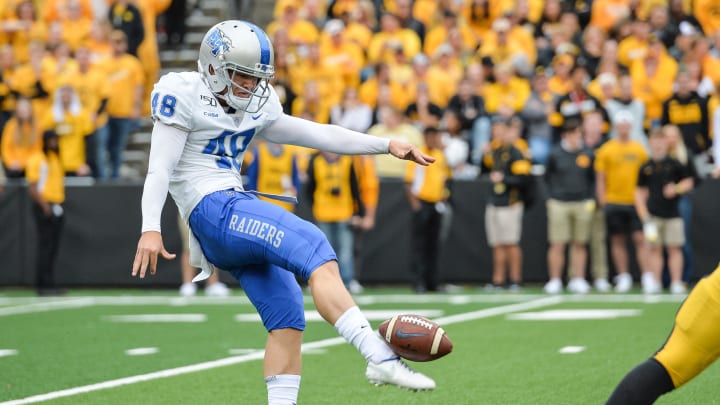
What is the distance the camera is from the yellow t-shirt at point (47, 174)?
14.7 meters

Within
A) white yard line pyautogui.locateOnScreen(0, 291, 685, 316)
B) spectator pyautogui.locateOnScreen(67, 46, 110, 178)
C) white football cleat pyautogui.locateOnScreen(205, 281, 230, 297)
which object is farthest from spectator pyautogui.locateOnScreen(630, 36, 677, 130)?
spectator pyautogui.locateOnScreen(67, 46, 110, 178)

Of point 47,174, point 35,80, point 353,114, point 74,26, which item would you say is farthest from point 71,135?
point 353,114

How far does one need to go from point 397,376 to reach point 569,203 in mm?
10214

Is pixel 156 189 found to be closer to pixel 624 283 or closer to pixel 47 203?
pixel 47 203

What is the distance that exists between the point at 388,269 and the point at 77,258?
12.6 ft

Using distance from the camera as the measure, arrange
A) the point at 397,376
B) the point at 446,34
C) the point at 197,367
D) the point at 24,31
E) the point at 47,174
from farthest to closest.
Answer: the point at 24,31
the point at 446,34
the point at 47,174
the point at 197,367
the point at 397,376

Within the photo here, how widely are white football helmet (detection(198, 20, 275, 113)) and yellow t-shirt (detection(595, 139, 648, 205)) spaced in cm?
951

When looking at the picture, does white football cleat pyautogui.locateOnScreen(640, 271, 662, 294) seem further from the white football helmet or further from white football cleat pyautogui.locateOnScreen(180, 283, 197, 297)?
the white football helmet

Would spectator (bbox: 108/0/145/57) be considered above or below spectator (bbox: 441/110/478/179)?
above

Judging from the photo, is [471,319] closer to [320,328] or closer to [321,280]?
[320,328]

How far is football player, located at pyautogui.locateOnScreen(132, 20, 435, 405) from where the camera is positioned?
5.30 m

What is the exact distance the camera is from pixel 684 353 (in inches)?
182

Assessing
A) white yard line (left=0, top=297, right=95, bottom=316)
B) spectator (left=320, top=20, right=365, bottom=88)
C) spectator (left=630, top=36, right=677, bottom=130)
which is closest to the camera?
white yard line (left=0, top=297, right=95, bottom=316)

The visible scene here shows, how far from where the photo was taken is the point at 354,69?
17.6 m
